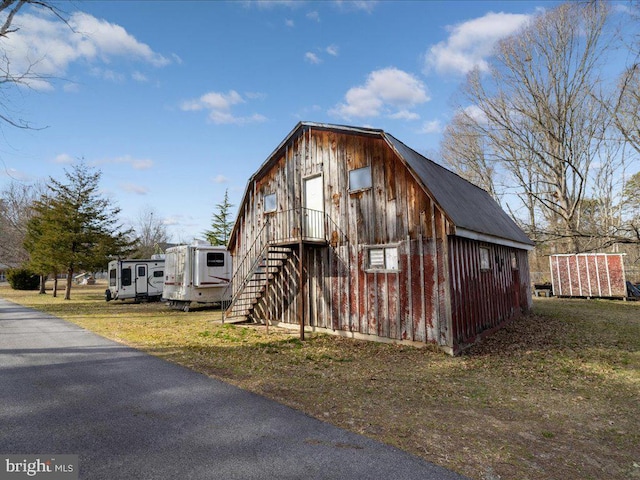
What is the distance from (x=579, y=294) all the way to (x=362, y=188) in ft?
65.0

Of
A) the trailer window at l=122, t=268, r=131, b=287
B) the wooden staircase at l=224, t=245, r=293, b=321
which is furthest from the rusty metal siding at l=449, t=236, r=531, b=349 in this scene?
the trailer window at l=122, t=268, r=131, b=287

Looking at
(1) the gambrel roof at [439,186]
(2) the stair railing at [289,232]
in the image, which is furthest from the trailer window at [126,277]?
(1) the gambrel roof at [439,186]

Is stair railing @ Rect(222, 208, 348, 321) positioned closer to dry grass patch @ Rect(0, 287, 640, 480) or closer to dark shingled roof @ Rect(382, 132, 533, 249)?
dry grass patch @ Rect(0, 287, 640, 480)

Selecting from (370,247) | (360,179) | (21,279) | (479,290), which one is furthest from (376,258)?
(21,279)

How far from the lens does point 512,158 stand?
28203 mm

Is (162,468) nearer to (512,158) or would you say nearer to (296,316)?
(296,316)

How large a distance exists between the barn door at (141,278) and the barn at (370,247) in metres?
11.4

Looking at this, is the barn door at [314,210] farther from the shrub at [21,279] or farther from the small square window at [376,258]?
the shrub at [21,279]

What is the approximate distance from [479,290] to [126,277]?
821 inches

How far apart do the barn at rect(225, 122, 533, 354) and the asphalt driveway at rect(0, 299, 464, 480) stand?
520 cm

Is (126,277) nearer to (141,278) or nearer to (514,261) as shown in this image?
(141,278)

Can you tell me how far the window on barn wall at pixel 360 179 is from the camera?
35.0 ft

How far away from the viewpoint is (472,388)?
20.6 ft

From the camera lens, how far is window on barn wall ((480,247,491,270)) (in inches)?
438
